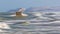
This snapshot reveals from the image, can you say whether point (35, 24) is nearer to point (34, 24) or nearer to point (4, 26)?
point (34, 24)

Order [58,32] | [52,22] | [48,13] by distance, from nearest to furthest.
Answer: [58,32] < [52,22] < [48,13]

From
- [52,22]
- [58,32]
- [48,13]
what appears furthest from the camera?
[48,13]

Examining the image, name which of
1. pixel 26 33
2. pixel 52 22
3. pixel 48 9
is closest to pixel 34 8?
pixel 48 9

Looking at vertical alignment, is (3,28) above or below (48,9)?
below

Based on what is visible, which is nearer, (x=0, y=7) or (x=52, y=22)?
(x=52, y=22)

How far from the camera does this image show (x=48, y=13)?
1.48m

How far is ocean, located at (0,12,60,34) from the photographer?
1229mm

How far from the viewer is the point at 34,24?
4.35 feet

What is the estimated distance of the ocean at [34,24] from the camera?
1229mm

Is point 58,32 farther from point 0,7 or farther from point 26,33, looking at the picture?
point 0,7

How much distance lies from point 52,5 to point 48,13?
0.11 metres

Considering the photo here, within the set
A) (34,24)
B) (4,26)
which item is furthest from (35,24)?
(4,26)

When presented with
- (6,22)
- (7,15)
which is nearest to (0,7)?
(7,15)

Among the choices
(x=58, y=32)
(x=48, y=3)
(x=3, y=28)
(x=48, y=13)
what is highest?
(x=48, y=3)
